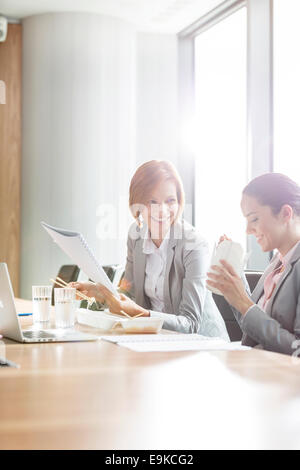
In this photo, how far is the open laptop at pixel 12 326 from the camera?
5.85 feet

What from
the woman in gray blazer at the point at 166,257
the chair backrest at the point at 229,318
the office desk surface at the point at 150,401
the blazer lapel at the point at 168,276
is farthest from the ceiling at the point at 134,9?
the office desk surface at the point at 150,401

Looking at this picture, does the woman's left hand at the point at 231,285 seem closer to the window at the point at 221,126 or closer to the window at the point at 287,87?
the window at the point at 287,87

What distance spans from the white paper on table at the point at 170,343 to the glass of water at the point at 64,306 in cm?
28

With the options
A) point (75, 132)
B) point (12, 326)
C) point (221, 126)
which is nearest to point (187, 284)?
point (12, 326)

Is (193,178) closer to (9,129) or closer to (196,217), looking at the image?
(196,217)

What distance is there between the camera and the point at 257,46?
469cm

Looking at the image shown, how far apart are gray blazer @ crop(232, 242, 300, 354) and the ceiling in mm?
3828

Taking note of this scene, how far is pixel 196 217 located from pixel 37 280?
5.16 feet

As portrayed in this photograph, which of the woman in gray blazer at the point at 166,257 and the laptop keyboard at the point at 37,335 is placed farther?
the woman in gray blazer at the point at 166,257

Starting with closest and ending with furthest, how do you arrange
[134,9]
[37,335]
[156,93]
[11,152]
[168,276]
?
[37,335]
[168,276]
[134,9]
[11,152]
[156,93]

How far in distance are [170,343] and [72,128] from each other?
414 cm

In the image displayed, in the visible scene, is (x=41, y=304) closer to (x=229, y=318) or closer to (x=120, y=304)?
(x=120, y=304)

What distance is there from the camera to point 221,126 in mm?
5387

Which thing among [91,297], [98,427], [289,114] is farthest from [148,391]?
[289,114]
